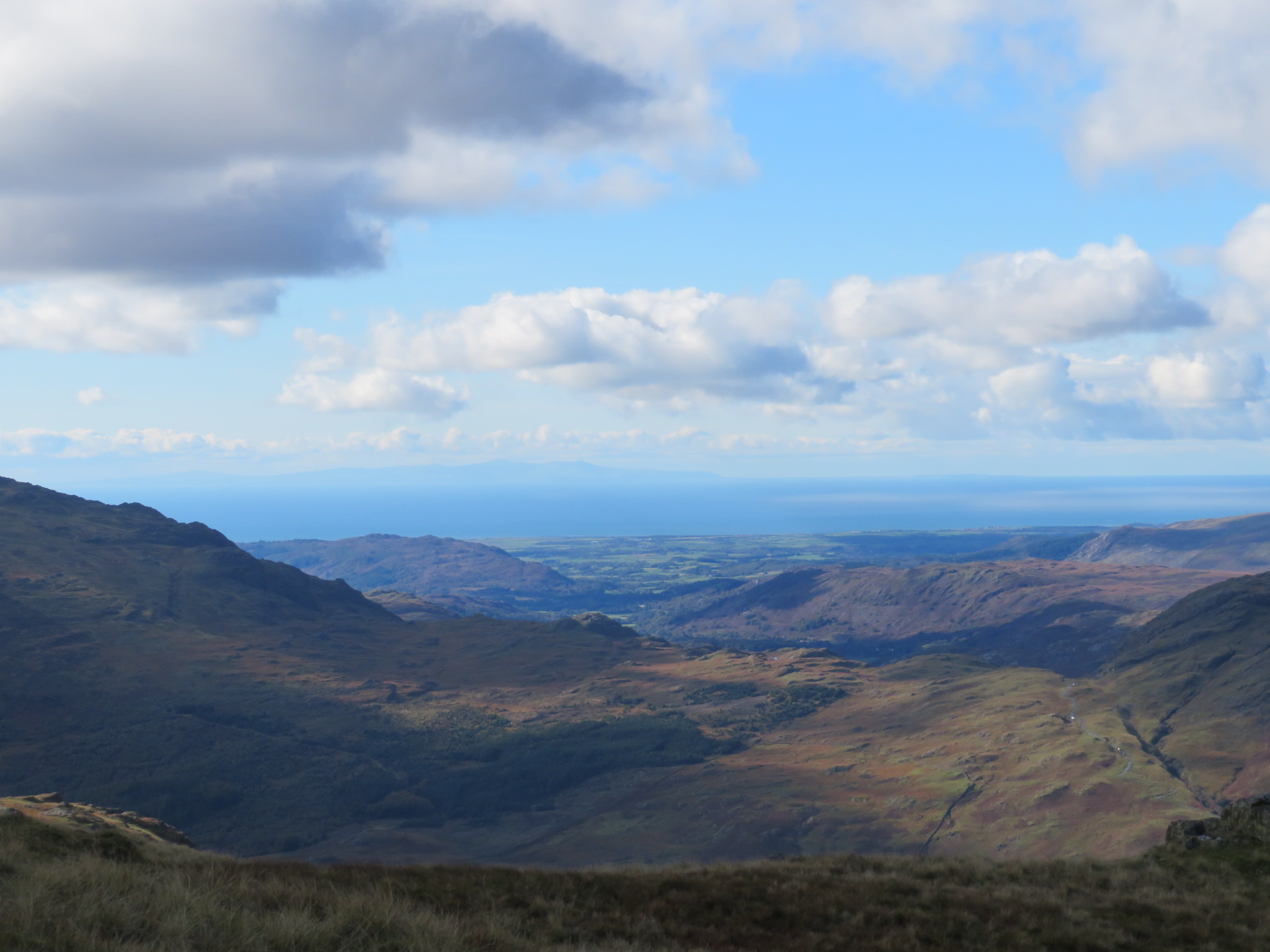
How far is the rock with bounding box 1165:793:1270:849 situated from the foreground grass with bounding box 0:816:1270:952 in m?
1.10

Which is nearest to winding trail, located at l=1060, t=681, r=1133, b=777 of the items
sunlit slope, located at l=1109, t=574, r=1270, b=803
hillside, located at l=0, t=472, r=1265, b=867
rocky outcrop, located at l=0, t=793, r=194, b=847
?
hillside, located at l=0, t=472, r=1265, b=867

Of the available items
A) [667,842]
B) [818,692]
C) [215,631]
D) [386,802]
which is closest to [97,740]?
[386,802]

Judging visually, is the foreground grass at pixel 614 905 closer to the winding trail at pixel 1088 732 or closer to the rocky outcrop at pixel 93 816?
the rocky outcrop at pixel 93 816

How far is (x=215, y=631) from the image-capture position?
185m

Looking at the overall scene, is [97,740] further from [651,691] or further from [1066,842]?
[1066,842]

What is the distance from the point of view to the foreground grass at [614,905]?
40.9ft

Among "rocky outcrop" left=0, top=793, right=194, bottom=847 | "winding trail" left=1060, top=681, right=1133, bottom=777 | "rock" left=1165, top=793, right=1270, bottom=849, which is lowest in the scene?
"winding trail" left=1060, top=681, right=1133, bottom=777

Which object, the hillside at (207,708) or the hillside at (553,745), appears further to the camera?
the hillside at (207,708)

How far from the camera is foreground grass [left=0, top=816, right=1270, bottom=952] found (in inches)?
491

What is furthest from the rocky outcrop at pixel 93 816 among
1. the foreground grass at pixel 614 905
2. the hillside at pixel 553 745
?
the hillside at pixel 553 745

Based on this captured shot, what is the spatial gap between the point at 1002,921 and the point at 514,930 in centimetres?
996

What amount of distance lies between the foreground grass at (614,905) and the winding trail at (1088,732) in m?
107

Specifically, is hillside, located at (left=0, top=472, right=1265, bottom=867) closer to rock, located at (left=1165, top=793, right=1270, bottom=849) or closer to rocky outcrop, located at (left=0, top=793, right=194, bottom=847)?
rocky outcrop, located at (left=0, top=793, right=194, bottom=847)

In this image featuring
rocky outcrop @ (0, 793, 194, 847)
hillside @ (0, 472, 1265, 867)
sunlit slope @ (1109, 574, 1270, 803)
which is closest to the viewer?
rocky outcrop @ (0, 793, 194, 847)
